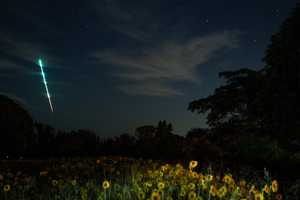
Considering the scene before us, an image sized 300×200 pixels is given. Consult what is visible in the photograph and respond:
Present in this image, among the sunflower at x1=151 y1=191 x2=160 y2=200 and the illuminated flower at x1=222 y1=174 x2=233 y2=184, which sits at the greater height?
the illuminated flower at x1=222 y1=174 x2=233 y2=184

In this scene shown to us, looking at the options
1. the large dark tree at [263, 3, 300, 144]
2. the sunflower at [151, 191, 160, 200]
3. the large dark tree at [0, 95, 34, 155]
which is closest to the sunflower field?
the sunflower at [151, 191, 160, 200]

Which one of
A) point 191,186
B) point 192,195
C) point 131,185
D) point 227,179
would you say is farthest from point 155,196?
point 131,185

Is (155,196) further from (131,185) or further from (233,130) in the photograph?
(233,130)

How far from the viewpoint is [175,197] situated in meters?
5.50

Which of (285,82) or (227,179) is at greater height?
(285,82)

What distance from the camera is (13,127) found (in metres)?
12.0

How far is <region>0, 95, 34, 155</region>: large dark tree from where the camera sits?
39.0 ft

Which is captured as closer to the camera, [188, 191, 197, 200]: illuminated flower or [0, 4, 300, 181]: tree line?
[188, 191, 197, 200]: illuminated flower

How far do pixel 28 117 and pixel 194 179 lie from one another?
28.3ft

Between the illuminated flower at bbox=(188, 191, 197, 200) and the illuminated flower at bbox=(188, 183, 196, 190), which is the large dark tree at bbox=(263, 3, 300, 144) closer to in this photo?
the illuminated flower at bbox=(188, 183, 196, 190)

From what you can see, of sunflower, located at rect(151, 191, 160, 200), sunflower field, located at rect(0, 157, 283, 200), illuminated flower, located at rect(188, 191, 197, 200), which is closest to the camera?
sunflower, located at rect(151, 191, 160, 200)

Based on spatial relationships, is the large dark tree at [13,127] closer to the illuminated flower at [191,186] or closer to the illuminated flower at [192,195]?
the illuminated flower at [191,186]

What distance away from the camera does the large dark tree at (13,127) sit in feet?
39.0

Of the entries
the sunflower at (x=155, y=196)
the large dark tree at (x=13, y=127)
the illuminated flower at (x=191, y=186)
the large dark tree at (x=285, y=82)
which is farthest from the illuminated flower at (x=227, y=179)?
the large dark tree at (x=13, y=127)
